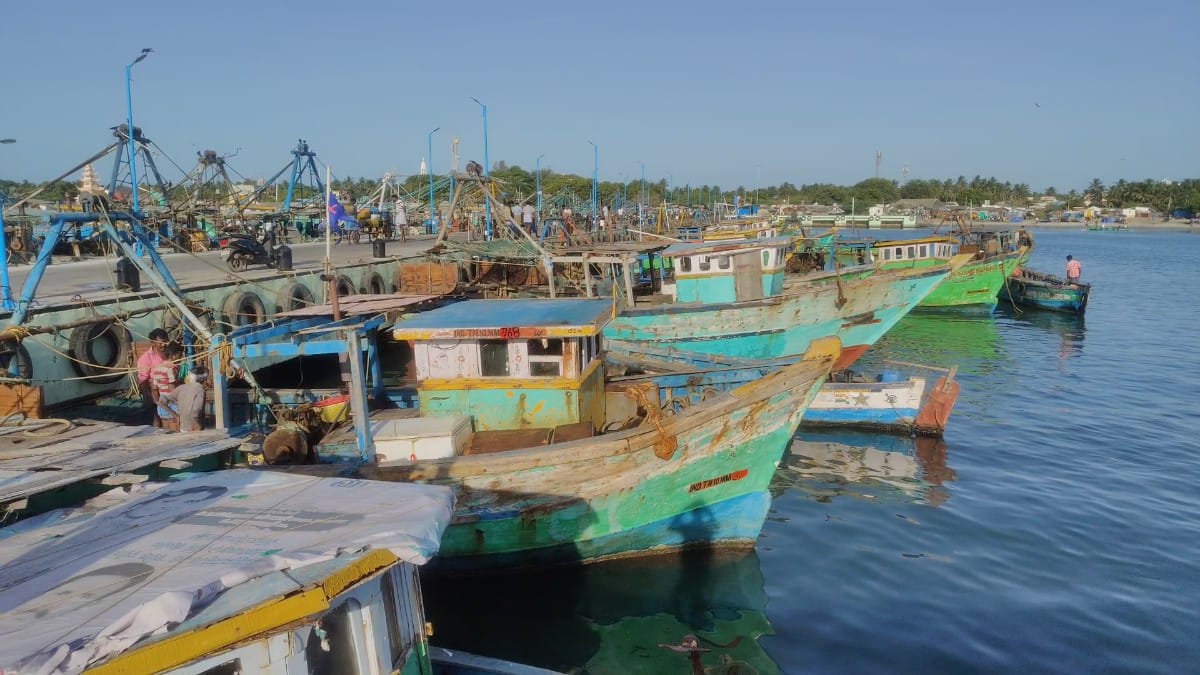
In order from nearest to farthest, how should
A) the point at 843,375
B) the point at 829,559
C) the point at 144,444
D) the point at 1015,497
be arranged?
1. the point at 144,444
2. the point at 829,559
3. the point at 1015,497
4. the point at 843,375

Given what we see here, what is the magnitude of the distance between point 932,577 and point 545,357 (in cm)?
614

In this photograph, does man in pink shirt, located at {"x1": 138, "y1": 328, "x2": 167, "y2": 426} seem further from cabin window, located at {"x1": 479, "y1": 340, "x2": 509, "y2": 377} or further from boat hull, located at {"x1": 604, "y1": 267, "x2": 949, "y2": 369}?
boat hull, located at {"x1": 604, "y1": 267, "x2": 949, "y2": 369}

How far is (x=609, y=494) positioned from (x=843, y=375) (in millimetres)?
10251

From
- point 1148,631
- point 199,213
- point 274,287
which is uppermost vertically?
point 199,213

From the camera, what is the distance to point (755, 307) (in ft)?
61.9

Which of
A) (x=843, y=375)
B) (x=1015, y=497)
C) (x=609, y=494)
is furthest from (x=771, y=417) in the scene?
(x=843, y=375)

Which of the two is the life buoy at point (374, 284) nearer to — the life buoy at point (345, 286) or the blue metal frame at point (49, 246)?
the life buoy at point (345, 286)

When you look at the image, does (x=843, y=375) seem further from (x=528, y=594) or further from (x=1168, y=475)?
(x=528, y=594)

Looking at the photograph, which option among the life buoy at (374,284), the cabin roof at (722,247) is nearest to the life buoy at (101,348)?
the life buoy at (374,284)

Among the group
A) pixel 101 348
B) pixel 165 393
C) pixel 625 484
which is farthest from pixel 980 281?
pixel 101 348

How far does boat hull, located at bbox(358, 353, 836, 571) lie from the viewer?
8.35 m

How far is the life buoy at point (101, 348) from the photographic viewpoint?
548 inches

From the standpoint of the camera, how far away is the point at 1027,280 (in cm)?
3466

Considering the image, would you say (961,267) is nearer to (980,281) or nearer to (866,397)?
(980,281)
